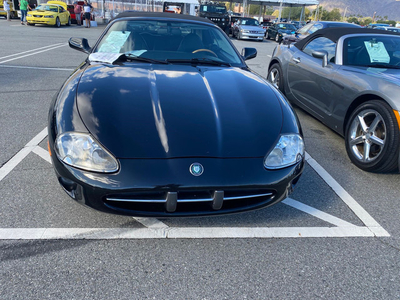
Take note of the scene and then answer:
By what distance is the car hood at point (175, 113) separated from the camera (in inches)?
85.6

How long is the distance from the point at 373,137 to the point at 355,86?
643 mm

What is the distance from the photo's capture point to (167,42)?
11.7 feet

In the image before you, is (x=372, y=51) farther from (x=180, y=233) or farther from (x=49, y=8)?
(x=49, y=8)

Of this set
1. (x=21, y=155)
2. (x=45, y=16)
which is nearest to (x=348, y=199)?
(x=21, y=155)

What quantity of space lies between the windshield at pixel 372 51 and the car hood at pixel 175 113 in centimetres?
186

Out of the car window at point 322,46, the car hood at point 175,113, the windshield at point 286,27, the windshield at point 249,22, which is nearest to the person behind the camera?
the car hood at point 175,113

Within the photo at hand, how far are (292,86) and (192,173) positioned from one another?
363cm

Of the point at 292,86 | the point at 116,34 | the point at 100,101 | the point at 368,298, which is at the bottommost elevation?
the point at 368,298

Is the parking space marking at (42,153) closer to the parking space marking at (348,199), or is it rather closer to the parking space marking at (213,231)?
the parking space marking at (213,231)

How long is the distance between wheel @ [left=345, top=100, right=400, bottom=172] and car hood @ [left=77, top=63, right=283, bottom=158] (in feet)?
4.06

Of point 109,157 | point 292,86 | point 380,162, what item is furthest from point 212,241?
point 292,86

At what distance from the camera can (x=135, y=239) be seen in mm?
2238

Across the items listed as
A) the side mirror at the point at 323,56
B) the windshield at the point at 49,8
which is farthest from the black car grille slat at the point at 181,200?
the windshield at the point at 49,8

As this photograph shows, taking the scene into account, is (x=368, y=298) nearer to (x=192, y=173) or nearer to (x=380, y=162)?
(x=192, y=173)
